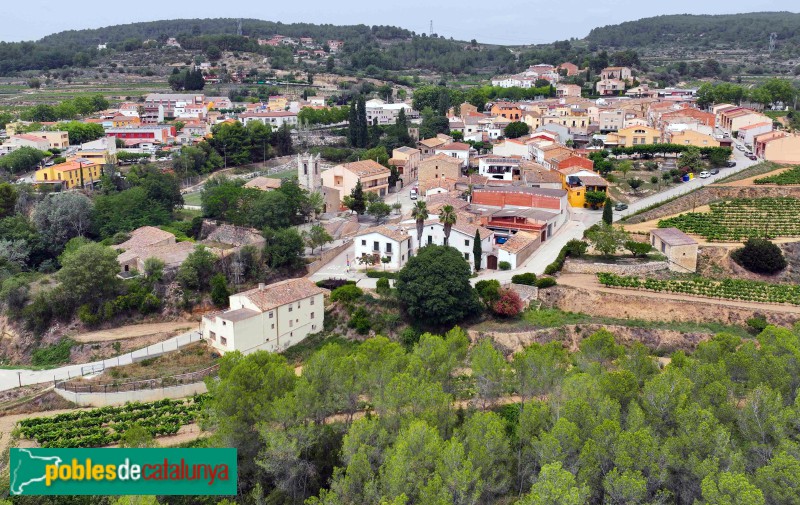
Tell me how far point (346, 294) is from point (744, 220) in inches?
959

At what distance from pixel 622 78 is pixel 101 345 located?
81.7 metres

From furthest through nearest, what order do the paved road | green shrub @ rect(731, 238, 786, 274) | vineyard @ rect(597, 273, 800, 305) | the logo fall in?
green shrub @ rect(731, 238, 786, 274)
vineyard @ rect(597, 273, 800, 305)
the paved road
the logo

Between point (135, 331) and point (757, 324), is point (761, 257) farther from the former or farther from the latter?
point (135, 331)

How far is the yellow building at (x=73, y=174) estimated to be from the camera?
164 ft

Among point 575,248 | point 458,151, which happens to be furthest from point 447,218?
point 458,151

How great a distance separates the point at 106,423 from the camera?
2541 centimetres

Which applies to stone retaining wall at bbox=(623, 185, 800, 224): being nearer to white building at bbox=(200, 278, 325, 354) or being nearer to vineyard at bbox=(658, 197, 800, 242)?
vineyard at bbox=(658, 197, 800, 242)

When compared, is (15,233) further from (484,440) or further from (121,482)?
(484,440)

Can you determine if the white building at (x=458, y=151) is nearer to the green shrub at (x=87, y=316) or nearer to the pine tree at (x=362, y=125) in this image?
the pine tree at (x=362, y=125)

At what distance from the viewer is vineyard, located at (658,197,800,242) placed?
38500 mm

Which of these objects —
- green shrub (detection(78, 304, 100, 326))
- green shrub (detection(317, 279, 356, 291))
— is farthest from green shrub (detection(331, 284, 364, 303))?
green shrub (detection(78, 304, 100, 326))

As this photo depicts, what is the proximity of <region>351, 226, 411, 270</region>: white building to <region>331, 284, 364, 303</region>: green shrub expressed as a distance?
4059 mm

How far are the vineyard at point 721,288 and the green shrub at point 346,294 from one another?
472 inches

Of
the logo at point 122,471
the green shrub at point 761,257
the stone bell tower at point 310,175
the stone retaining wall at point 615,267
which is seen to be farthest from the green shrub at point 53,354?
the green shrub at point 761,257
